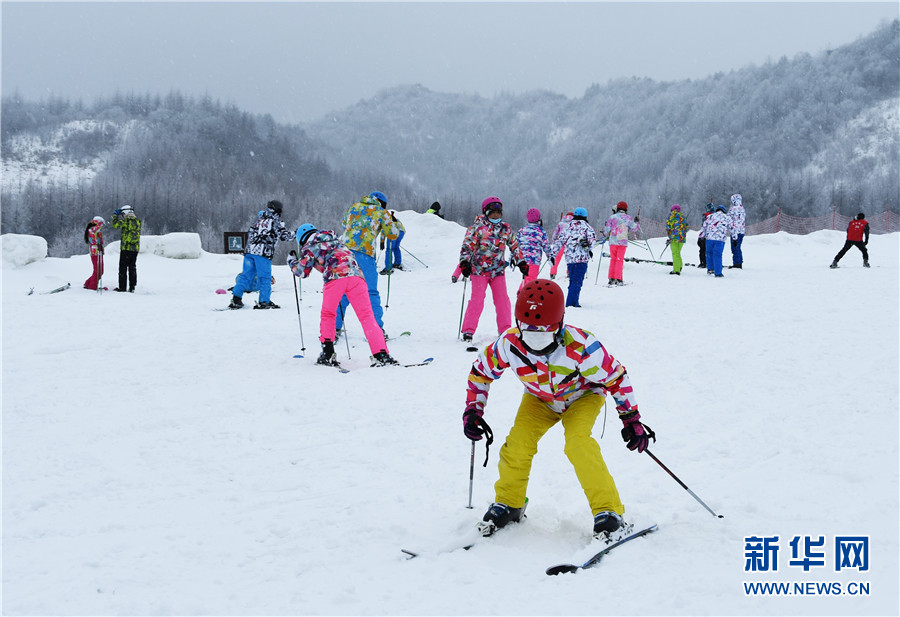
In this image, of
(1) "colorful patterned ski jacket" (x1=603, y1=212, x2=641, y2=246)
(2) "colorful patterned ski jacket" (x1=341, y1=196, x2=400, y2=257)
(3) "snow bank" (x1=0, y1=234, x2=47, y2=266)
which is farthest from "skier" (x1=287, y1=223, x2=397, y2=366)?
(3) "snow bank" (x1=0, y1=234, x2=47, y2=266)

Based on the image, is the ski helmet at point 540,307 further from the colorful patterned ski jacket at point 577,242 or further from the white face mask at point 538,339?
the colorful patterned ski jacket at point 577,242

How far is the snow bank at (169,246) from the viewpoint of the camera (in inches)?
757

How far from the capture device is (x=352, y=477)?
420 cm

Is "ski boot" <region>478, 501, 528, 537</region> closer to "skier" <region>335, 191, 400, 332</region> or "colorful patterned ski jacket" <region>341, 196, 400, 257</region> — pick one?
"skier" <region>335, 191, 400, 332</region>

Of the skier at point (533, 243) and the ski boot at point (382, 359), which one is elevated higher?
the skier at point (533, 243)

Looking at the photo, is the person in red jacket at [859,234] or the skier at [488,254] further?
the person in red jacket at [859,234]

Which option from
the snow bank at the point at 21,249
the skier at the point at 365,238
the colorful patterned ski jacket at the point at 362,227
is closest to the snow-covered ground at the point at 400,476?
the skier at the point at 365,238

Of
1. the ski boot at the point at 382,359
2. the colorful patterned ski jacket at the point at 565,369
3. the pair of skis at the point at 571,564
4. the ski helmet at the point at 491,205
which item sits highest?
the ski helmet at the point at 491,205

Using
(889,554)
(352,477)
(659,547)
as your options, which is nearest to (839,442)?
(889,554)

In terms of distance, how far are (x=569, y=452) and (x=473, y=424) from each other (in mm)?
519

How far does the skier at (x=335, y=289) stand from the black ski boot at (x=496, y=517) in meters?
3.77

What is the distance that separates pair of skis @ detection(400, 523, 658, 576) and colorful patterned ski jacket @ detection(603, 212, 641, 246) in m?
10.2

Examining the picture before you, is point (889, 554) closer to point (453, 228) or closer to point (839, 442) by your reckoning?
point (839, 442)

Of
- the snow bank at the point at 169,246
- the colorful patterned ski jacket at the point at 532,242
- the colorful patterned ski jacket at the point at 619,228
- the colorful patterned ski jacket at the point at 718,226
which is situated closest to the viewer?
the colorful patterned ski jacket at the point at 532,242
